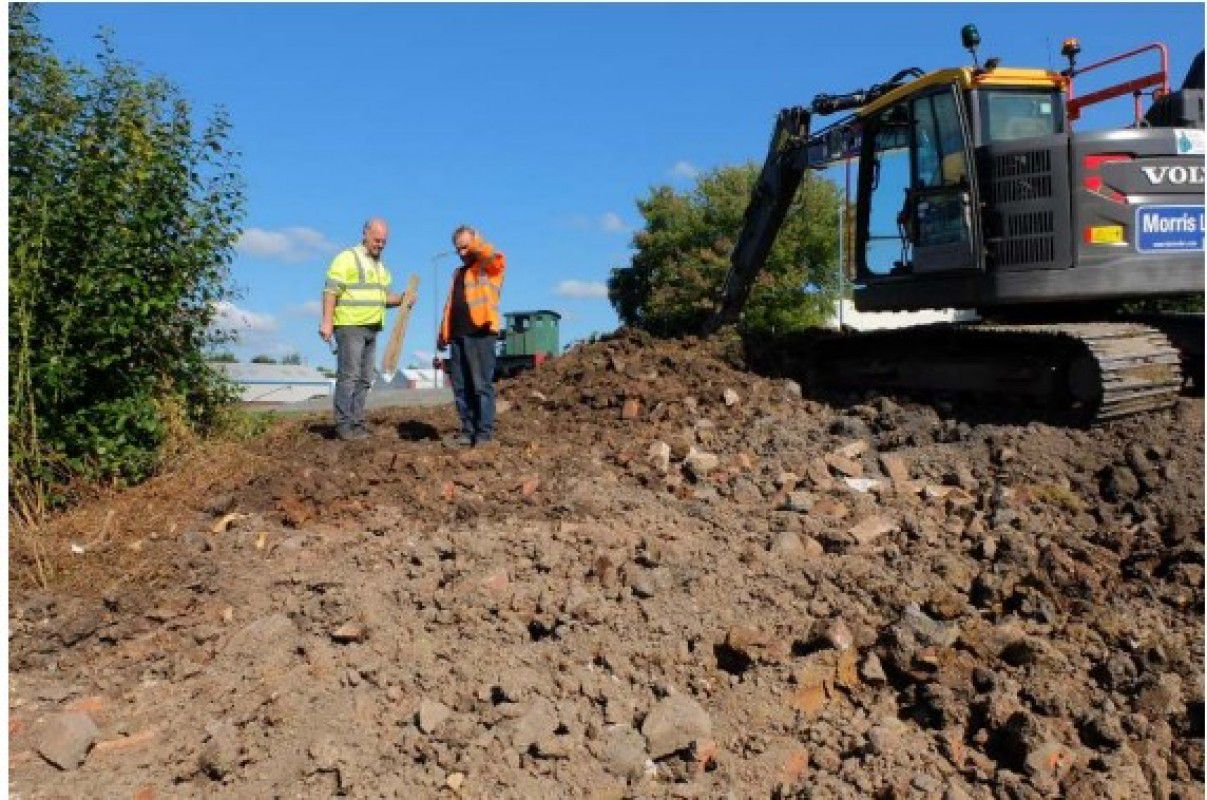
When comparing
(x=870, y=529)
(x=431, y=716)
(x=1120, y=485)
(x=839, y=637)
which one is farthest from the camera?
(x=1120, y=485)

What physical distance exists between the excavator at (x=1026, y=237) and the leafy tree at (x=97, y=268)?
16.9ft

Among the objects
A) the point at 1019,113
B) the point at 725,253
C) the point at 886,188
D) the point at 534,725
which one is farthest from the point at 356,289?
the point at 725,253

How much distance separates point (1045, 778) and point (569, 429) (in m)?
5.22

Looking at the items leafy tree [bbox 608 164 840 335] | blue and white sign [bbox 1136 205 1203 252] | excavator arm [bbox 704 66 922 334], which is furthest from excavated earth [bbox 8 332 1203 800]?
leafy tree [bbox 608 164 840 335]

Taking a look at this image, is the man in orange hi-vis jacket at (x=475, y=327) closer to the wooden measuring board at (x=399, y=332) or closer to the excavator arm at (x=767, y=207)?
the wooden measuring board at (x=399, y=332)

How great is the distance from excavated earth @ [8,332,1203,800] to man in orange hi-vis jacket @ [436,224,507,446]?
50 cm

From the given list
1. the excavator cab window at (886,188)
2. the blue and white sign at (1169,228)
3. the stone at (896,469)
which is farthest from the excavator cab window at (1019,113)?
the stone at (896,469)

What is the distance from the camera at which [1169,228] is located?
7.53 metres

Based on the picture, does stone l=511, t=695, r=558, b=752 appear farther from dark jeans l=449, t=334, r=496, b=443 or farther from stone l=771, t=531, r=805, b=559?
dark jeans l=449, t=334, r=496, b=443

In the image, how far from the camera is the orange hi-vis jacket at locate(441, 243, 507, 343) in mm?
7719

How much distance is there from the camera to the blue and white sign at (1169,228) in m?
7.52

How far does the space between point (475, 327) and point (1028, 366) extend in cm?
400

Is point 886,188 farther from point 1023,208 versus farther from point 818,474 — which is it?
point 818,474

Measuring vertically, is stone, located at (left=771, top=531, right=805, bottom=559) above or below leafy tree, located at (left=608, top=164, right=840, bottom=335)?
below
